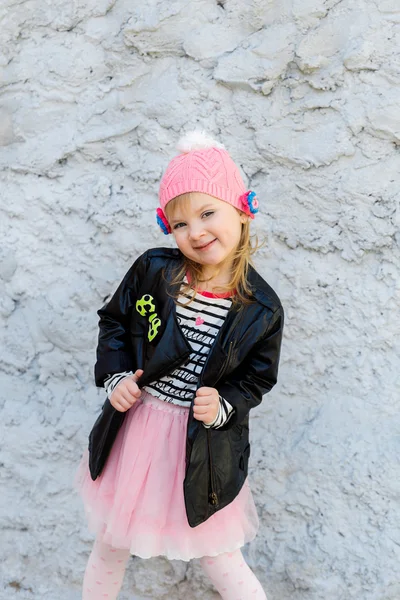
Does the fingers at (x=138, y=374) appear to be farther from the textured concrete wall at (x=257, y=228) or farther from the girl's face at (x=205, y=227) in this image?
the textured concrete wall at (x=257, y=228)

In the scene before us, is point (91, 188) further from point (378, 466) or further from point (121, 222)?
point (378, 466)

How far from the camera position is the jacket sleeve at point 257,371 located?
1.64 metres

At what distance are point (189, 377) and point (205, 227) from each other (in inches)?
14.0

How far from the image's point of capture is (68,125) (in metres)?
2.17

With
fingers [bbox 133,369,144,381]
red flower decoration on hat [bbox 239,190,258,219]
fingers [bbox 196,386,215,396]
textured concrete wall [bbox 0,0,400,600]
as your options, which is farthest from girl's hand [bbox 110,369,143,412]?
textured concrete wall [bbox 0,0,400,600]

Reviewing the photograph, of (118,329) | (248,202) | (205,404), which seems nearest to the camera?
(205,404)

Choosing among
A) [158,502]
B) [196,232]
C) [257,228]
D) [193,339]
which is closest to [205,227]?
[196,232]

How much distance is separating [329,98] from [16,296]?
1.10 m

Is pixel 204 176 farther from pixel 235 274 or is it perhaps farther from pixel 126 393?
pixel 126 393

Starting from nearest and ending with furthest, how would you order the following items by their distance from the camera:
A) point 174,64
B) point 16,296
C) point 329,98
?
point 329,98
point 174,64
point 16,296

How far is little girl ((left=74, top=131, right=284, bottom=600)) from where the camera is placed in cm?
160

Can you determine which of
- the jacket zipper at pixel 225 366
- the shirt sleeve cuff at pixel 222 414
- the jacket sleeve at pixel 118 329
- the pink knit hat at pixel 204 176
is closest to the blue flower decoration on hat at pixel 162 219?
the pink knit hat at pixel 204 176

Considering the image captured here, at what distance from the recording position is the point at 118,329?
5.78 feet

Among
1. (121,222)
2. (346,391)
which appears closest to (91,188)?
(121,222)
